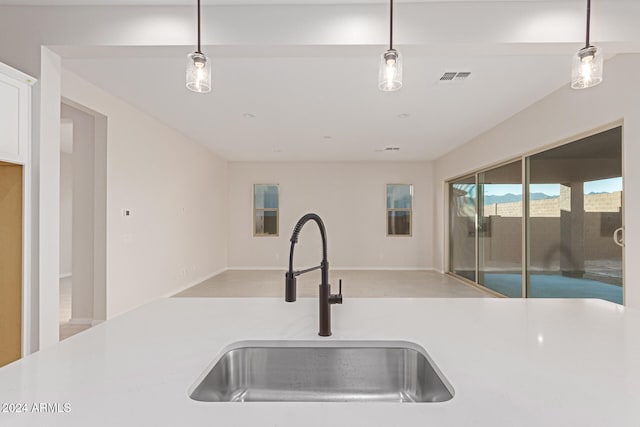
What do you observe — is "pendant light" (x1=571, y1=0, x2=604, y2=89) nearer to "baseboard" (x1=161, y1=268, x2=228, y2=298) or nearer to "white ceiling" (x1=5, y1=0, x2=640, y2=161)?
"white ceiling" (x1=5, y1=0, x2=640, y2=161)

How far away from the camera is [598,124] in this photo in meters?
3.30

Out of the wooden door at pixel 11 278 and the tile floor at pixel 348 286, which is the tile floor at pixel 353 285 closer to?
the tile floor at pixel 348 286

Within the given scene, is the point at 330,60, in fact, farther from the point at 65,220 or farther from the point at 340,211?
the point at 65,220

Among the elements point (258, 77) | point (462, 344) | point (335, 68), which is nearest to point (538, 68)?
point (335, 68)

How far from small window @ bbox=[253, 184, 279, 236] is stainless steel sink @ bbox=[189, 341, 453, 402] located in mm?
7554

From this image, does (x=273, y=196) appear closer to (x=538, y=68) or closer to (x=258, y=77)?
(x=258, y=77)

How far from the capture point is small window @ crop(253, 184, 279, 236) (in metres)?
8.64

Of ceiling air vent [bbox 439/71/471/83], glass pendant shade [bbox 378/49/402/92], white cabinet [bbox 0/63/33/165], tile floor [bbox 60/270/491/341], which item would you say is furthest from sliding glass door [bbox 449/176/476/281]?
white cabinet [bbox 0/63/33/165]

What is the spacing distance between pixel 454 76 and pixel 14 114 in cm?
364

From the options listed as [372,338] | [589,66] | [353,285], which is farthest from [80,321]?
[589,66]

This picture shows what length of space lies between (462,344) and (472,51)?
7.26ft

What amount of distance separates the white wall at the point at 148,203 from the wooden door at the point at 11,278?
1473 mm

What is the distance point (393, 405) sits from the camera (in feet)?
2.45

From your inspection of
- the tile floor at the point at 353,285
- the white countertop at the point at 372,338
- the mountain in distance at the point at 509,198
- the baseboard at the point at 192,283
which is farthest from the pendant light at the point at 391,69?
the baseboard at the point at 192,283
